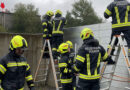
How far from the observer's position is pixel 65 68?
5.07 m

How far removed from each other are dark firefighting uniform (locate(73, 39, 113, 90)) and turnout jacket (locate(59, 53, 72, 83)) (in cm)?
113

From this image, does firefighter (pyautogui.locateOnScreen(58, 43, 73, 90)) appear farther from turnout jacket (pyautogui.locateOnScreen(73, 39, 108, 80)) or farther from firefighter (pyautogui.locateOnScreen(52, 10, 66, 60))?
firefighter (pyautogui.locateOnScreen(52, 10, 66, 60))

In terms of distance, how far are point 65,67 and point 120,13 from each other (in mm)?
2140

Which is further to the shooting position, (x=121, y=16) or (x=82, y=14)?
(x=82, y=14)

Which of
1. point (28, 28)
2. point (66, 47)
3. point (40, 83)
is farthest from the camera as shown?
point (28, 28)

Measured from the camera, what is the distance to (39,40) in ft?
28.2

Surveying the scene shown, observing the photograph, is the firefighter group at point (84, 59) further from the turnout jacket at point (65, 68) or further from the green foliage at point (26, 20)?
the green foliage at point (26, 20)

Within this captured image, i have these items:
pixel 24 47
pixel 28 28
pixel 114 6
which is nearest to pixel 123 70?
pixel 114 6

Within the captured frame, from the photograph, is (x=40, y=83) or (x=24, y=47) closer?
(x=24, y=47)

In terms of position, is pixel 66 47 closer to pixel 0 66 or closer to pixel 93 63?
pixel 93 63

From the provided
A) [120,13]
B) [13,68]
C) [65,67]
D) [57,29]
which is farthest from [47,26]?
[13,68]

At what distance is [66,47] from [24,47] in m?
1.87

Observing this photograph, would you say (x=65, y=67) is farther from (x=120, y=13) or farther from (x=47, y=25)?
(x=47, y=25)

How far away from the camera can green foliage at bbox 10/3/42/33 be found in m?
33.6
